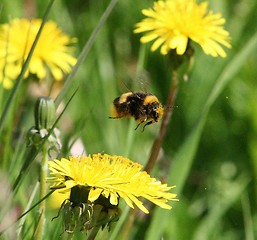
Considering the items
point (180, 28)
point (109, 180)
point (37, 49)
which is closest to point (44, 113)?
point (109, 180)

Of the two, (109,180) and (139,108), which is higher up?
(139,108)

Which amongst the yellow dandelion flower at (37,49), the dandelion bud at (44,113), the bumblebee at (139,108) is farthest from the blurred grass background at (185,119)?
the dandelion bud at (44,113)

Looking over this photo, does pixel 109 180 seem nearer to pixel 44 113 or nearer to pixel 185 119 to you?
pixel 44 113

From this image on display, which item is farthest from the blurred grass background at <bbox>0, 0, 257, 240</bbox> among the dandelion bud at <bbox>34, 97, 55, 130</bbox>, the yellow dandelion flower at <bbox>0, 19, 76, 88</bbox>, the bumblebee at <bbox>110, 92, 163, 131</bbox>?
the dandelion bud at <bbox>34, 97, 55, 130</bbox>

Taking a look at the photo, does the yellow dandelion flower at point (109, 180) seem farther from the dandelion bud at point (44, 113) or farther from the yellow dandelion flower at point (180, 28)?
the yellow dandelion flower at point (180, 28)

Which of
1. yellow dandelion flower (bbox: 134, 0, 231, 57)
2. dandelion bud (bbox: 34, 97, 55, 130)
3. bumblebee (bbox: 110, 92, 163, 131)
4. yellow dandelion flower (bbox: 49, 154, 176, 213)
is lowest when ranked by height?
yellow dandelion flower (bbox: 49, 154, 176, 213)

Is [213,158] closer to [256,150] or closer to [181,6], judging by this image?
[256,150]

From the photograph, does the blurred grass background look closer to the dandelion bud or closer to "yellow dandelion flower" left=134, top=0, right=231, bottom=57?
"yellow dandelion flower" left=134, top=0, right=231, bottom=57
